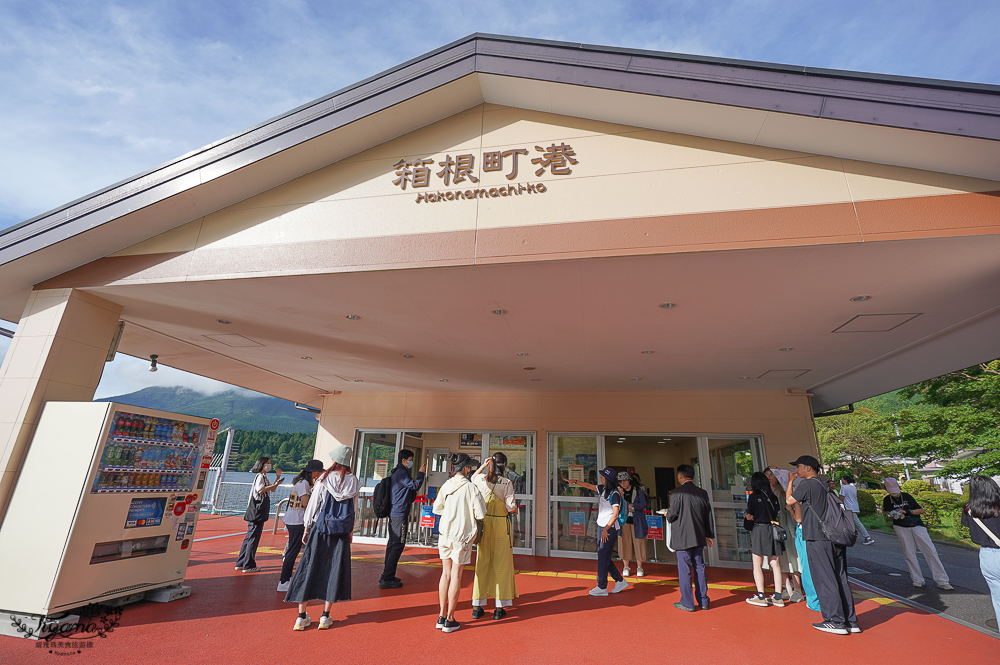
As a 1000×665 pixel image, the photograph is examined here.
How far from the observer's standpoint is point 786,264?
A: 3631 mm

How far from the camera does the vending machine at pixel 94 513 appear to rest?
3.79 m

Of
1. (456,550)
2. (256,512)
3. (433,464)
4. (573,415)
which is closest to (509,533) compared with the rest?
(456,550)

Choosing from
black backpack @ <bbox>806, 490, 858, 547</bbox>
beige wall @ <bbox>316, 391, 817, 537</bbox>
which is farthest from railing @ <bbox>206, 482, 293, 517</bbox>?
black backpack @ <bbox>806, 490, 858, 547</bbox>

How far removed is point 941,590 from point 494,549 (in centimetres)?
630

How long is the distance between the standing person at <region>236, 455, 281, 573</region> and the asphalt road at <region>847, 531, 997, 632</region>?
323 inches

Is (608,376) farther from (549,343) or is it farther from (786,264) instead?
(786,264)

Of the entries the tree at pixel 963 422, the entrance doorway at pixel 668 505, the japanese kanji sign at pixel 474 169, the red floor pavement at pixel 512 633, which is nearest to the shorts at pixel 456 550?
the red floor pavement at pixel 512 633

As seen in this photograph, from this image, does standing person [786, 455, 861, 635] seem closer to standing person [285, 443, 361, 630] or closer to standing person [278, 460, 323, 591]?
standing person [285, 443, 361, 630]

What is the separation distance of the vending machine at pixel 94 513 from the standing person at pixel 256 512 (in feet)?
3.32

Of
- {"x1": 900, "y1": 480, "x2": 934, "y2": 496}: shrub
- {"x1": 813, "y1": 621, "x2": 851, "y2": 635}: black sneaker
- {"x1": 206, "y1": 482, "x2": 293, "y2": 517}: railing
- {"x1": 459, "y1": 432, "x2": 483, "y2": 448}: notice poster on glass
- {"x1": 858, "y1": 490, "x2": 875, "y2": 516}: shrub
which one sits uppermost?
{"x1": 459, "y1": 432, "x2": 483, "y2": 448}: notice poster on glass

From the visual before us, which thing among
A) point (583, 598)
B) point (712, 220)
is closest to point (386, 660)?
point (583, 598)

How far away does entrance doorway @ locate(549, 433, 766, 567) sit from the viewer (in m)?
7.72

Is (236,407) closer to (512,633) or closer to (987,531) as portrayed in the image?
(512,633)

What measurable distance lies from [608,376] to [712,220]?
4.29m
